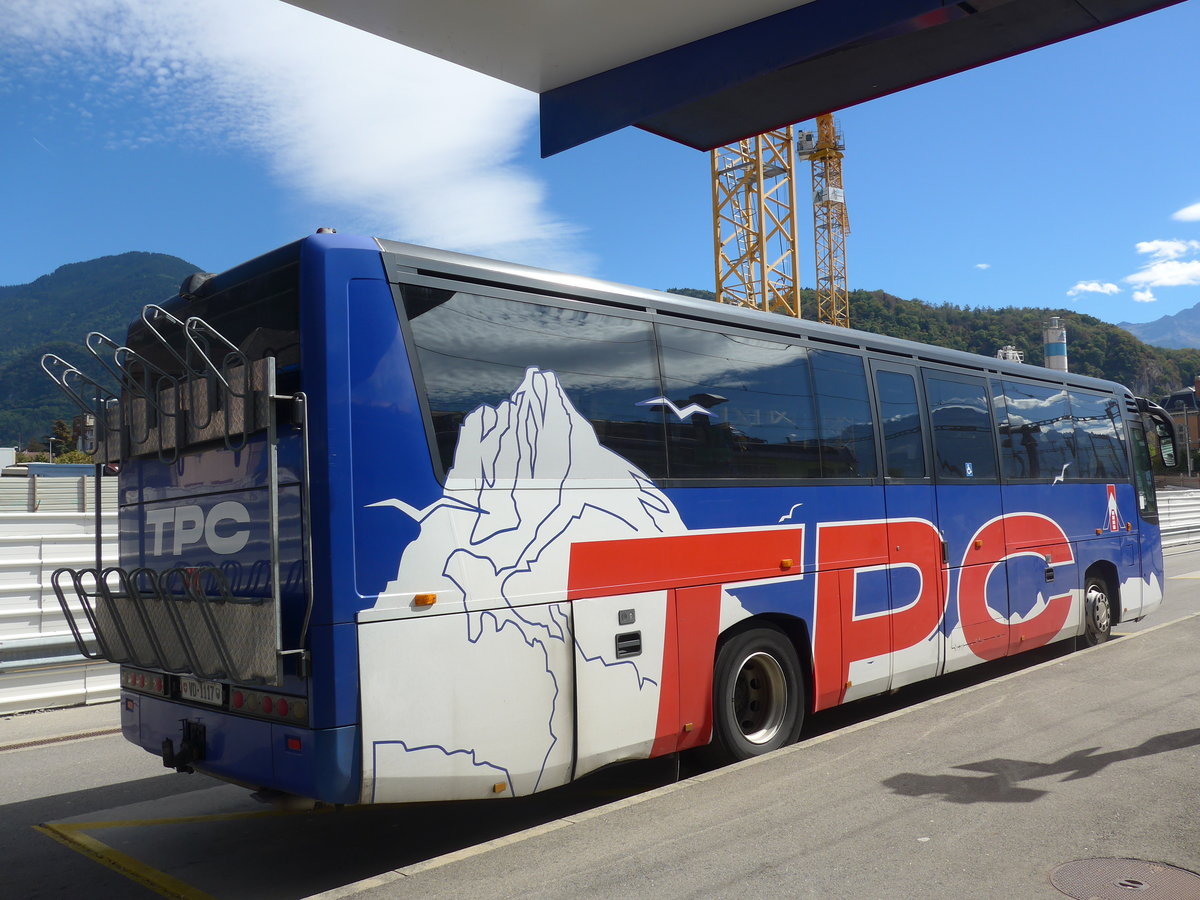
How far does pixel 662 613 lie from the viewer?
633 cm

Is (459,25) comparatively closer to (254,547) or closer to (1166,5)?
(254,547)

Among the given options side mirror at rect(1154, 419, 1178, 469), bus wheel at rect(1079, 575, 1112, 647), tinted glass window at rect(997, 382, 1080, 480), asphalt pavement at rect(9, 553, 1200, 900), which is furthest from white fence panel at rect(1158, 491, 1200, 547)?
asphalt pavement at rect(9, 553, 1200, 900)

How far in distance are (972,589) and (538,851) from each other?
613 centimetres

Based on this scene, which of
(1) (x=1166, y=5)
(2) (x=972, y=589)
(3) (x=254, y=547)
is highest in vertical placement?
(1) (x=1166, y=5)

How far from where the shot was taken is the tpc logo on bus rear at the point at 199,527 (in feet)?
17.4

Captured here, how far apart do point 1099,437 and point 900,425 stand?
15.8 ft

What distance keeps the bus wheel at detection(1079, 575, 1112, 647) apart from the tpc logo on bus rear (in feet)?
32.7

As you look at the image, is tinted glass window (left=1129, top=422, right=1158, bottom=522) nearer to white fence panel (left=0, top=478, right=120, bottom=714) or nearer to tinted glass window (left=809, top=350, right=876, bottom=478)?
tinted glass window (left=809, top=350, right=876, bottom=478)

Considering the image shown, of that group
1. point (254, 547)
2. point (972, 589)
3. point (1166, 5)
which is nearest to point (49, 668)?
point (254, 547)

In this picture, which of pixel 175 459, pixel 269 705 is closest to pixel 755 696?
pixel 269 705

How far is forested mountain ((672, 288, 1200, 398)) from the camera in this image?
11724cm

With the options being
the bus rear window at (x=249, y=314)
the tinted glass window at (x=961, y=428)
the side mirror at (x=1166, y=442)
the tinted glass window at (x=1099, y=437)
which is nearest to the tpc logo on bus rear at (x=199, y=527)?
the bus rear window at (x=249, y=314)

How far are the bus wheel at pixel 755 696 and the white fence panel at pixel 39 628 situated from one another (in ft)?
22.3

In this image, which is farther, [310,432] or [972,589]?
[972,589]
